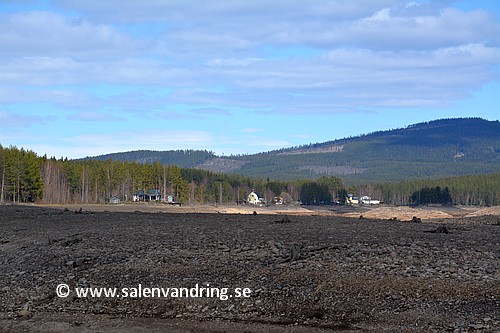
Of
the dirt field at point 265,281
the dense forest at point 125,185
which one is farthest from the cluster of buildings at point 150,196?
the dirt field at point 265,281

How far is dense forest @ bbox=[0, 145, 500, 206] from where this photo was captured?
105019mm

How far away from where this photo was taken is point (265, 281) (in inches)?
736

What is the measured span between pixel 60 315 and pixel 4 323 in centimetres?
143

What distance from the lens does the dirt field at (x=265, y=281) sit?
1554 centimetres

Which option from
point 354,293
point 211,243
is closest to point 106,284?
point 211,243

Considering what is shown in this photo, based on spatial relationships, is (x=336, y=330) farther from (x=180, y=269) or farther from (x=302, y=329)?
(x=180, y=269)

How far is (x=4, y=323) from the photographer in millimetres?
16438

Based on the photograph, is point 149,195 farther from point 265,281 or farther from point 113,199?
point 265,281

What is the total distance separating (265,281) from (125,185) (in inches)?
4968

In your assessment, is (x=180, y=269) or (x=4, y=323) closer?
(x=4, y=323)

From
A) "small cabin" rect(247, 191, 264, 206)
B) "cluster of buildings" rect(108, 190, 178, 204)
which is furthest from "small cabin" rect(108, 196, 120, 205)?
"small cabin" rect(247, 191, 264, 206)

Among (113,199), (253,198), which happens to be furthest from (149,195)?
(253,198)

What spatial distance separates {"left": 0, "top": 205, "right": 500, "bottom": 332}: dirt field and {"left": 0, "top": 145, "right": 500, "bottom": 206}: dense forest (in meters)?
79.9

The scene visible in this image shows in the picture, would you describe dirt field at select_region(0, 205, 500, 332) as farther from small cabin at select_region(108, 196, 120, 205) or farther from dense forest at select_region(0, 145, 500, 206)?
small cabin at select_region(108, 196, 120, 205)
